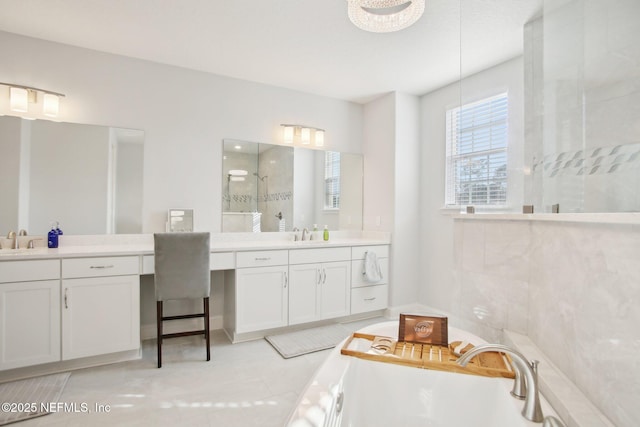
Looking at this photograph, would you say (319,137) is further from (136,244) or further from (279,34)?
(136,244)

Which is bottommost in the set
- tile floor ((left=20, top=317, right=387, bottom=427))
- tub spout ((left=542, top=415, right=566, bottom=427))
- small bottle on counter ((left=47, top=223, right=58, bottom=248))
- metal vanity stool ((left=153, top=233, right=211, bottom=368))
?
tile floor ((left=20, top=317, right=387, bottom=427))

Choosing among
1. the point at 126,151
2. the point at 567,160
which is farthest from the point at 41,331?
the point at 567,160

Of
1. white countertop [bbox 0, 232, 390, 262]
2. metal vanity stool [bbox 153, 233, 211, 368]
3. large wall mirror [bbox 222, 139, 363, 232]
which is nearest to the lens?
white countertop [bbox 0, 232, 390, 262]

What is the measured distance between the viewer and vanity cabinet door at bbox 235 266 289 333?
289 centimetres

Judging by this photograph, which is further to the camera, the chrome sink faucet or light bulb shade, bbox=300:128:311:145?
light bulb shade, bbox=300:128:311:145

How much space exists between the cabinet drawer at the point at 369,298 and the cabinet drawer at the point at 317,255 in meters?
0.43

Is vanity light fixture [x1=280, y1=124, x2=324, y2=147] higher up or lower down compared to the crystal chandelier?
lower down

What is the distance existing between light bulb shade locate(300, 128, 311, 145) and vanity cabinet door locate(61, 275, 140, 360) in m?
2.24

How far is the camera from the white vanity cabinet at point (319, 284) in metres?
3.15

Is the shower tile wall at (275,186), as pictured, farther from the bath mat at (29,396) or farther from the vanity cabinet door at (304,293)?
the bath mat at (29,396)

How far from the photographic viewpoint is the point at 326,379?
1.34 meters

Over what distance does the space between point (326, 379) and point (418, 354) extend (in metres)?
0.51

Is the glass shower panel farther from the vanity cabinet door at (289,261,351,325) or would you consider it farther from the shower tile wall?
the shower tile wall

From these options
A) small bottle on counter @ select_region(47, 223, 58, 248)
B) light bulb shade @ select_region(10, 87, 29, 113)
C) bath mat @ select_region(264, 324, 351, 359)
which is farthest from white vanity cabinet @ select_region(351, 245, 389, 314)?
light bulb shade @ select_region(10, 87, 29, 113)
